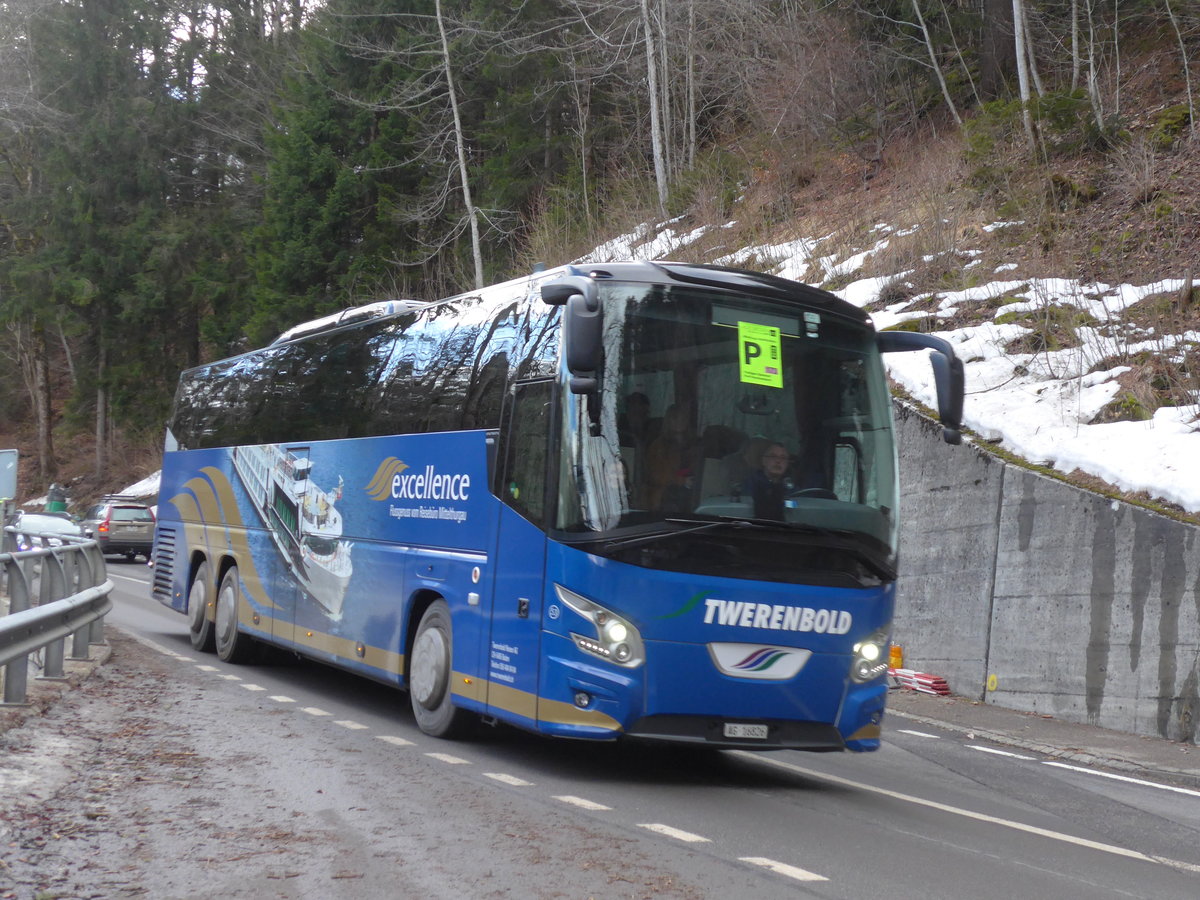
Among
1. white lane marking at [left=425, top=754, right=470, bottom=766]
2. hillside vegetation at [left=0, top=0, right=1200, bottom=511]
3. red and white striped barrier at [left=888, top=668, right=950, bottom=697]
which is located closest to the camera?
white lane marking at [left=425, top=754, right=470, bottom=766]

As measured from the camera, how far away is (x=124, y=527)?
34.5m

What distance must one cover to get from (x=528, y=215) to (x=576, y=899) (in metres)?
33.9

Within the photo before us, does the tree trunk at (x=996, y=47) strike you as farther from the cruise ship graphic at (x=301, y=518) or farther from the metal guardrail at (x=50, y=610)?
the metal guardrail at (x=50, y=610)

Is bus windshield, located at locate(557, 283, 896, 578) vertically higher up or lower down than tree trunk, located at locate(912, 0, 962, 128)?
lower down

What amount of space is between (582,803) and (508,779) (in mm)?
822

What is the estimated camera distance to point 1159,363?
48.9 feet

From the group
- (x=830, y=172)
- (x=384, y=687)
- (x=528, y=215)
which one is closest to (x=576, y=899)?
(x=384, y=687)

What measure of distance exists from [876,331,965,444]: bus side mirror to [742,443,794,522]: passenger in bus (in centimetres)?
145

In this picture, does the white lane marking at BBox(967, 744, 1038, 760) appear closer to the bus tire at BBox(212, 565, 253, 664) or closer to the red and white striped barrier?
the red and white striped barrier

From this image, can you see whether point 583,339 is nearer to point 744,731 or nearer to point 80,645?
point 744,731

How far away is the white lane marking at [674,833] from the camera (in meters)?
6.70

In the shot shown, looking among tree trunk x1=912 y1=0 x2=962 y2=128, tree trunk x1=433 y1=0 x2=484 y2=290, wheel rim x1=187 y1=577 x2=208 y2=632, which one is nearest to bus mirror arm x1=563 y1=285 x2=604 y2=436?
wheel rim x1=187 y1=577 x2=208 y2=632

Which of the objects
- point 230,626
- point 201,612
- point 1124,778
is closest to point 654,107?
point 201,612

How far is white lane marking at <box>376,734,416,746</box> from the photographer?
31.2 feet
